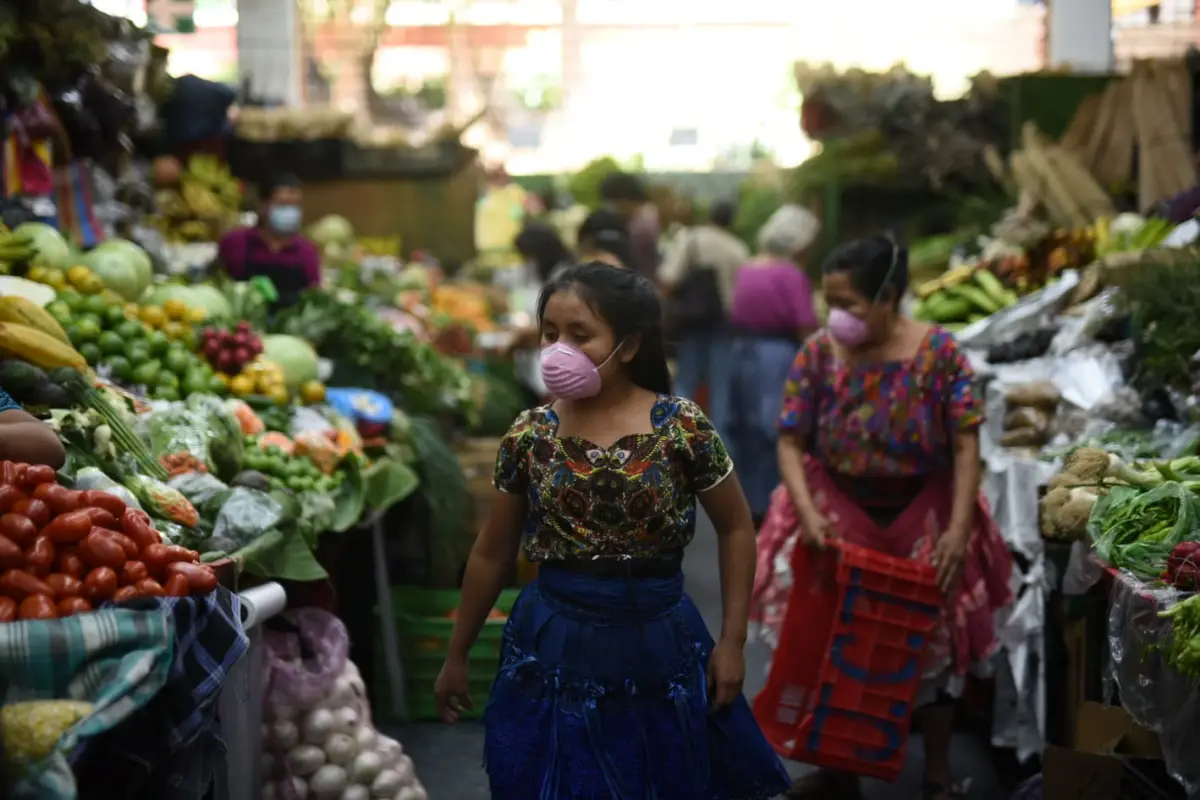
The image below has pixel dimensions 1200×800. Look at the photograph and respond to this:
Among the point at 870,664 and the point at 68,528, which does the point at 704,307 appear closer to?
the point at 870,664

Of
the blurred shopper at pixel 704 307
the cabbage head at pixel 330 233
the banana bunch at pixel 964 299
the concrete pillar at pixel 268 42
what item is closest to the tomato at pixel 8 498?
the banana bunch at pixel 964 299

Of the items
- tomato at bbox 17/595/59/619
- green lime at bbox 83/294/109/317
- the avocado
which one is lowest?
the avocado

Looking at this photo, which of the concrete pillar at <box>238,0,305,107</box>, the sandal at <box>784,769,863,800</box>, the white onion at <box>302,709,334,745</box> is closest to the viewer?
the white onion at <box>302,709,334,745</box>

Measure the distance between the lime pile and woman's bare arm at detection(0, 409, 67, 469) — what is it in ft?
5.64

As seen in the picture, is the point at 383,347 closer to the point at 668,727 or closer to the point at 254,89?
the point at 668,727

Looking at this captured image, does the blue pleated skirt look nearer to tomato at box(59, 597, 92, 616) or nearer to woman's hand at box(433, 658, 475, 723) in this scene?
woman's hand at box(433, 658, 475, 723)

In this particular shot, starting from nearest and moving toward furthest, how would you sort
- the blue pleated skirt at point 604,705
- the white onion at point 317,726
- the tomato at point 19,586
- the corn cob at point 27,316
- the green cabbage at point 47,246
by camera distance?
the tomato at point 19,586
the blue pleated skirt at point 604,705
the white onion at point 317,726
the corn cob at point 27,316
the green cabbage at point 47,246

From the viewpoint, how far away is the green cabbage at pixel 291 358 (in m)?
6.21

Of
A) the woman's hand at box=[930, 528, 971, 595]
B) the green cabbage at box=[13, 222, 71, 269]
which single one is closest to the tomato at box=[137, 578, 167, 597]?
the woman's hand at box=[930, 528, 971, 595]

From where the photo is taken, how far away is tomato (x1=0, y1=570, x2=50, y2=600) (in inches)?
111

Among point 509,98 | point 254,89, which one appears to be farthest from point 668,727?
point 509,98

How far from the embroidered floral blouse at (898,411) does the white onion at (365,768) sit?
160 cm

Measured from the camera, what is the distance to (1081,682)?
4613mm

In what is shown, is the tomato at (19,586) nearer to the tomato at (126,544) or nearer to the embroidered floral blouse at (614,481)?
the tomato at (126,544)
